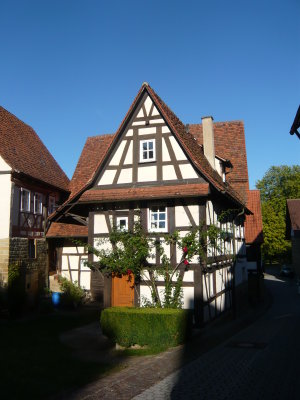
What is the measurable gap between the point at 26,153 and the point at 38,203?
3.20 m

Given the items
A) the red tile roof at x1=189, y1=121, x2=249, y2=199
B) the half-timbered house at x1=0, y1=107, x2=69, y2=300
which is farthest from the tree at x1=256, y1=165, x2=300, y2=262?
the half-timbered house at x1=0, y1=107, x2=69, y2=300

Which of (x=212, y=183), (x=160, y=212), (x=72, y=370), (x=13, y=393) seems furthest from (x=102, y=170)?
(x=13, y=393)

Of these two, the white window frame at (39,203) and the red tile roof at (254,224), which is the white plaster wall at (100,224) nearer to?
the white window frame at (39,203)

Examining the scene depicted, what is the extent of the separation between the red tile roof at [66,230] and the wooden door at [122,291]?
5565 millimetres

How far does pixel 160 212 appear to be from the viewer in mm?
15234

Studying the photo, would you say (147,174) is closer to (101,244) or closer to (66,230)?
(101,244)

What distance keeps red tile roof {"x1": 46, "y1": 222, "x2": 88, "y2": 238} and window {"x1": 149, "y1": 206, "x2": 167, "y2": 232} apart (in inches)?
251

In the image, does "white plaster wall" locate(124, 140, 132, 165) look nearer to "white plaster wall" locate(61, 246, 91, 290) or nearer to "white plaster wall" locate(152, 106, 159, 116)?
"white plaster wall" locate(152, 106, 159, 116)

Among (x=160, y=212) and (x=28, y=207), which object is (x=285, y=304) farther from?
(x=28, y=207)

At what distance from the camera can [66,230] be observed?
21.7m

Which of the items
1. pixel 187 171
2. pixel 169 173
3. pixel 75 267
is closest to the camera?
pixel 187 171

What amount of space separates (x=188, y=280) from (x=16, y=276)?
30.7ft

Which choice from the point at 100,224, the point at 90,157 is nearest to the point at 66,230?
the point at 90,157

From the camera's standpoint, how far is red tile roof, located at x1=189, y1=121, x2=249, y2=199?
2089 centimetres
